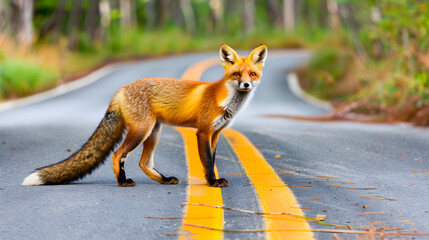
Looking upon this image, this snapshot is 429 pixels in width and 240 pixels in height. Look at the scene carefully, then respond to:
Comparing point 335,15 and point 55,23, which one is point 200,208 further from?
point 335,15

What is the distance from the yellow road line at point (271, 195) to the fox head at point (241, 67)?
2.58 ft

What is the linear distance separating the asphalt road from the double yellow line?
6cm

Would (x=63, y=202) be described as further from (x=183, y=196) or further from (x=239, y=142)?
(x=239, y=142)

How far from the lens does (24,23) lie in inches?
1079

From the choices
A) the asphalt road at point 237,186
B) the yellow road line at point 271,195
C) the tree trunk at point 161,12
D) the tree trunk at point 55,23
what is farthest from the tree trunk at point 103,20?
the yellow road line at point 271,195

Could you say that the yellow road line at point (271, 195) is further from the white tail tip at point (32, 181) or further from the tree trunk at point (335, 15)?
the tree trunk at point (335, 15)

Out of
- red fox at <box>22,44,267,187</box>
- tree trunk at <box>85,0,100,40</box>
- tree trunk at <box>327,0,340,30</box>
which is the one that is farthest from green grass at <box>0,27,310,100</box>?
red fox at <box>22,44,267,187</box>

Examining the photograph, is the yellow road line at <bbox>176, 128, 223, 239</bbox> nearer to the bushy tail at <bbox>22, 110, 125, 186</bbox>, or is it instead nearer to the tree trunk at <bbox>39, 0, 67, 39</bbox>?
the bushy tail at <bbox>22, 110, 125, 186</bbox>

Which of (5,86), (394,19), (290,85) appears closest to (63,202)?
(394,19)

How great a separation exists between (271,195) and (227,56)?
116 cm

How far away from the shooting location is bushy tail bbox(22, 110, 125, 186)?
512cm

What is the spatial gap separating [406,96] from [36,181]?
29.0 ft

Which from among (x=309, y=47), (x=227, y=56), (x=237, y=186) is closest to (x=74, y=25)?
(x=309, y=47)

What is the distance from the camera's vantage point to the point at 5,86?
1945 cm
